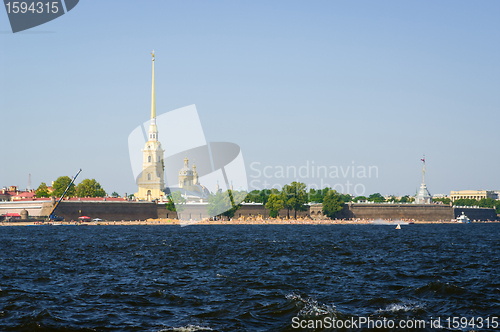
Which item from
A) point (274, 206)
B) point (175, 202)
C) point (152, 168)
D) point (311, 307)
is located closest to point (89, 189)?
point (152, 168)

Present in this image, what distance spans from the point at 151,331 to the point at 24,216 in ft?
350

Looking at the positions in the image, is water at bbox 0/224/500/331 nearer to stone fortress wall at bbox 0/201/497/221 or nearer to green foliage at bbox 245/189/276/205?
stone fortress wall at bbox 0/201/497/221

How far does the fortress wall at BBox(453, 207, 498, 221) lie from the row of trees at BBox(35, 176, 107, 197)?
101m

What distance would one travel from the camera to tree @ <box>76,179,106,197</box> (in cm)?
14538

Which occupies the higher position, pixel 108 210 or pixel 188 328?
pixel 108 210

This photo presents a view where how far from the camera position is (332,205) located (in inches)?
5472

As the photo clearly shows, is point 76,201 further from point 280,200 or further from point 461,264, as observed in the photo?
point 461,264

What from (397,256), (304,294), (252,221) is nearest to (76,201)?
(252,221)


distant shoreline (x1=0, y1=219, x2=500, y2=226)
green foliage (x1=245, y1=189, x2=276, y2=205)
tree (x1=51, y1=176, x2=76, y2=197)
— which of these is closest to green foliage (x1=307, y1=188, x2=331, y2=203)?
green foliage (x1=245, y1=189, x2=276, y2=205)

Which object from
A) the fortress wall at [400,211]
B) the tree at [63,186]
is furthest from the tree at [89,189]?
the fortress wall at [400,211]

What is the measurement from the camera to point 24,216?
370ft

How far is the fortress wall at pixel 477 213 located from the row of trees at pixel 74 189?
101 meters

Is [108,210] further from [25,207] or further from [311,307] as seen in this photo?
[311,307]

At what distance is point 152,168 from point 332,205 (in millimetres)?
50051
